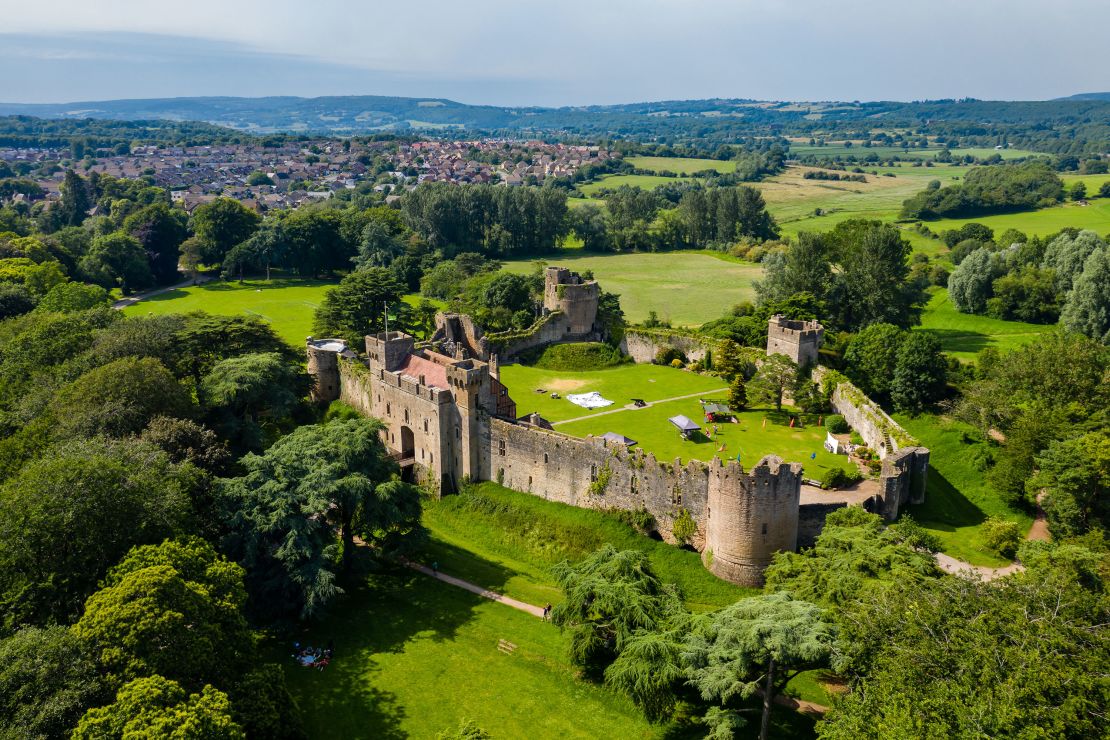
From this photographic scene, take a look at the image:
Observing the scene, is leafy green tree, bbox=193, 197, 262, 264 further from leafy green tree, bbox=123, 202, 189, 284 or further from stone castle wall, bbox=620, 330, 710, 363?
stone castle wall, bbox=620, 330, 710, 363

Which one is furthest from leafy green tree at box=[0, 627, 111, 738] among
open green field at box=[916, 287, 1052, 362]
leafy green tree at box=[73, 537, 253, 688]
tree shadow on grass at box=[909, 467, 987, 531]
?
open green field at box=[916, 287, 1052, 362]

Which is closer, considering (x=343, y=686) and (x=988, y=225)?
(x=343, y=686)

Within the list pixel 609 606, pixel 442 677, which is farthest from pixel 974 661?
pixel 442 677

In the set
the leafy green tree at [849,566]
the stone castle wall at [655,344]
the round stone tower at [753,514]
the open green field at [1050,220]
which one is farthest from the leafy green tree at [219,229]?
the open green field at [1050,220]

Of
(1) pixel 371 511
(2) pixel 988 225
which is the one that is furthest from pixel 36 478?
(2) pixel 988 225

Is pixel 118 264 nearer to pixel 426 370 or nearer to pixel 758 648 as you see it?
pixel 426 370

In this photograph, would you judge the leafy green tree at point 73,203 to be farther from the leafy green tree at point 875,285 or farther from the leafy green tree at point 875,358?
the leafy green tree at point 875,358

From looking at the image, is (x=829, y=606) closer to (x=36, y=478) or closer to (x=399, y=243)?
(x=36, y=478)
